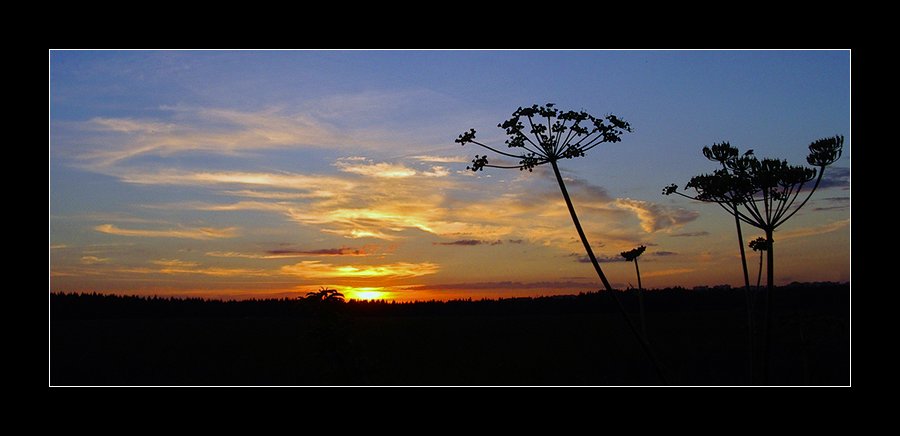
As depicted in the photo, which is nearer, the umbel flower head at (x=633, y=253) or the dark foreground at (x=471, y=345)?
the umbel flower head at (x=633, y=253)

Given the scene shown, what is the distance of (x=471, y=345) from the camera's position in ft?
106

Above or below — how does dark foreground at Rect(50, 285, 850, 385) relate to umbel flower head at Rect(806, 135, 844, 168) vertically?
below

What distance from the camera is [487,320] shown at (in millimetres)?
40969

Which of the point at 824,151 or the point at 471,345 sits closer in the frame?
the point at 824,151

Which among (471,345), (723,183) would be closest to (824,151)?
(723,183)

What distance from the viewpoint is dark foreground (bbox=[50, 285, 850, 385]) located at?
79.3 ft

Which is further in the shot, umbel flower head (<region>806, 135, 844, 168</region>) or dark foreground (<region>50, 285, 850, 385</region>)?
dark foreground (<region>50, 285, 850, 385</region>)

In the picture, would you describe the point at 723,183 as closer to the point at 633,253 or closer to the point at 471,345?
the point at 633,253

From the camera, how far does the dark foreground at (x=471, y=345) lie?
2417 centimetres

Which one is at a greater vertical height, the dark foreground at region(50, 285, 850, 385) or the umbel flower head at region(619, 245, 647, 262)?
the umbel flower head at region(619, 245, 647, 262)

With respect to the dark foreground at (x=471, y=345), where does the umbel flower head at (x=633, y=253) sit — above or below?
above

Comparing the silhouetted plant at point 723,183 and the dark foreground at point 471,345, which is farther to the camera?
the dark foreground at point 471,345

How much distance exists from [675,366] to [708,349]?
5.00 meters

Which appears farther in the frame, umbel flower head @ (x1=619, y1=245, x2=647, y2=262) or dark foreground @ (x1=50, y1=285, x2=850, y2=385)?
dark foreground @ (x1=50, y1=285, x2=850, y2=385)
